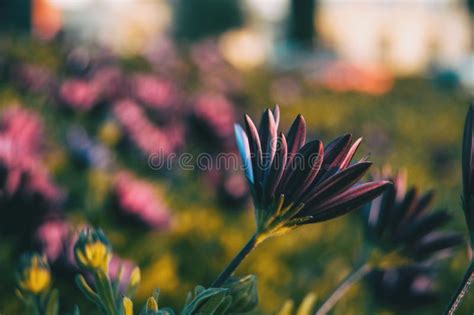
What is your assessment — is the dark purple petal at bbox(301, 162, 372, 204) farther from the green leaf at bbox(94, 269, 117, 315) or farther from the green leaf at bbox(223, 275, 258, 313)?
the green leaf at bbox(94, 269, 117, 315)

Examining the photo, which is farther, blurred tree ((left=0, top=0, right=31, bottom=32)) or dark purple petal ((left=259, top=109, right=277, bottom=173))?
blurred tree ((left=0, top=0, right=31, bottom=32))

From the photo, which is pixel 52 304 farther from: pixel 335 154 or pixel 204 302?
pixel 335 154

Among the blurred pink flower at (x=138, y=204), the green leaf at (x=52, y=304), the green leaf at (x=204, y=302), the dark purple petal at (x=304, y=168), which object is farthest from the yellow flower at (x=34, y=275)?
the blurred pink flower at (x=138, y=204)

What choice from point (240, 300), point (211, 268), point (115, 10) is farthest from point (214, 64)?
point (115, 10)

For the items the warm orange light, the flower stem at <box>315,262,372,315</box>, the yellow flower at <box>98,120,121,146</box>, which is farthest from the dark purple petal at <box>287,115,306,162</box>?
the warm orange light

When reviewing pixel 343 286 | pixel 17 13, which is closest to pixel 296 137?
pixel 343 286
